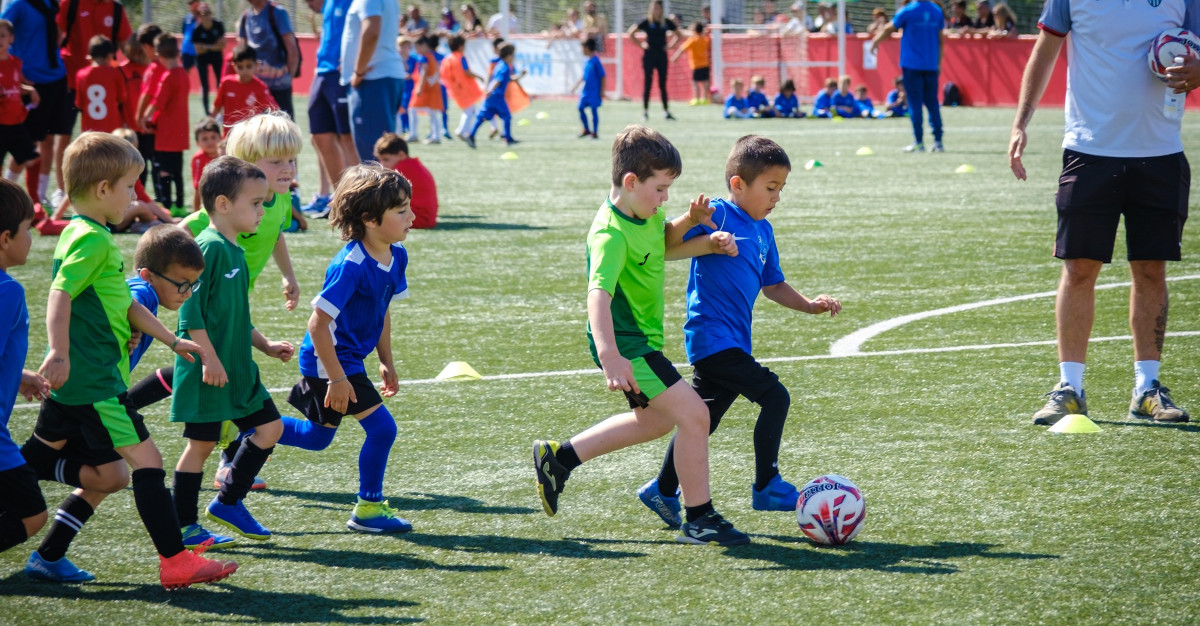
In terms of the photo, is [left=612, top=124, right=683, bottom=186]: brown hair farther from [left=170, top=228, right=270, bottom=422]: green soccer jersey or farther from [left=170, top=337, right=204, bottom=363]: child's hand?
[left=170, top=337, right=204, bottom=363]: child's hand

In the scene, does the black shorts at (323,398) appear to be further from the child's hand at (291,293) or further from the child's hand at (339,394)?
the child's hand at (291,293)

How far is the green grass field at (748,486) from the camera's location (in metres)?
3.72

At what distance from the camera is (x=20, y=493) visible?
147 inches

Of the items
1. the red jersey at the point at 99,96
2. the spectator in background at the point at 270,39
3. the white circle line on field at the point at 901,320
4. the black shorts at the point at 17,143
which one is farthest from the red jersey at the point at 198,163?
the white circle line on field at the point at 901,320

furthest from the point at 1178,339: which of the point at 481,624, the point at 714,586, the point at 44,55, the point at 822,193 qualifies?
the point at 44,55

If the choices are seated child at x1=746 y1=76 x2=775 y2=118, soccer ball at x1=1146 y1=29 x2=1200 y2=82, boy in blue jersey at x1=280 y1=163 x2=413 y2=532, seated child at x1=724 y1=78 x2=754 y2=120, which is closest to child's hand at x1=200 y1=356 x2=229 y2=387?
boy in blue jersey at x1=280 y1=163 x2=413 y2=532

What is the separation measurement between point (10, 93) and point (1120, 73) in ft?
32.0

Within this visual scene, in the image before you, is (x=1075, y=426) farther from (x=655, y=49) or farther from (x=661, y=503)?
(x=655, y=49)

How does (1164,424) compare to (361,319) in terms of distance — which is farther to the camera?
(1164,424)

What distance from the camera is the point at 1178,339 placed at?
704 cm

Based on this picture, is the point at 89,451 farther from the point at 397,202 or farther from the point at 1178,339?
the point at 1178,339

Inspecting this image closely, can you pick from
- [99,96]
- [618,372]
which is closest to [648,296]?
[618,372]

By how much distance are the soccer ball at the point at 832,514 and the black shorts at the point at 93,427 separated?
2.12 meters

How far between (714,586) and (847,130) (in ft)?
68.5
